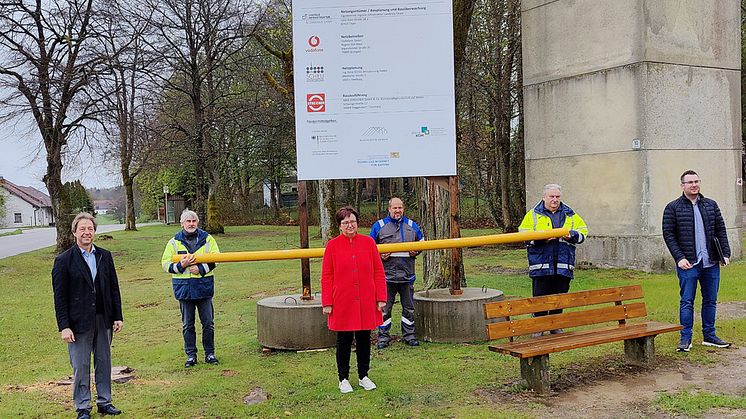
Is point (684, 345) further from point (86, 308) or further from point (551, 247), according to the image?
point (86, 308)

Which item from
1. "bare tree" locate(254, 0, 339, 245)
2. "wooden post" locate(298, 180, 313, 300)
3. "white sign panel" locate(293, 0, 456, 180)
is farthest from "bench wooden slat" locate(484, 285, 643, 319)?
"bare tree" locate(254, 0, 339, 245)

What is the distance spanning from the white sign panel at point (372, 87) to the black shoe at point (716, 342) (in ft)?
11.7

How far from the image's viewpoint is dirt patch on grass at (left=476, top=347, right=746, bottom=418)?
589cm

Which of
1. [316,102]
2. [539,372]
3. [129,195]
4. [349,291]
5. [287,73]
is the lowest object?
[539,372]

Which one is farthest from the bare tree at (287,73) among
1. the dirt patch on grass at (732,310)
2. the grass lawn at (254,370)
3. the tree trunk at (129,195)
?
the tree trunk at (129,195)

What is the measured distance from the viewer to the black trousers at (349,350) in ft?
21.9

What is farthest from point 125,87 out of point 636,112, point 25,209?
point 25,209

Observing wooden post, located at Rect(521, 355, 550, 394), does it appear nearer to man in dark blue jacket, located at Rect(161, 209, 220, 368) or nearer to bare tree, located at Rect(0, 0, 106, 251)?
man in dark blue jacket, located at Rect(161, 209, 220, 368)

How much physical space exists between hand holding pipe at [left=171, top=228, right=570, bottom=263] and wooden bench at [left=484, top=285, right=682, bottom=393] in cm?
75

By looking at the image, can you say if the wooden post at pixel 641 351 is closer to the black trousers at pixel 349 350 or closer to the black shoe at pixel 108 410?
the black trousers at pixel 349 350

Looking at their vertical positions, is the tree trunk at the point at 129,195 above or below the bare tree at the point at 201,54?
below

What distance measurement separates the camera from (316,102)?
8688 mm

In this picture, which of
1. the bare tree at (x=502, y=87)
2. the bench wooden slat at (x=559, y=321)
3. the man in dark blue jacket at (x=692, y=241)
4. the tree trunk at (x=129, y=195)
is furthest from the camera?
the tree trunk at (x=129, y=195)

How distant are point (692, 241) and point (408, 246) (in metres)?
2.97
